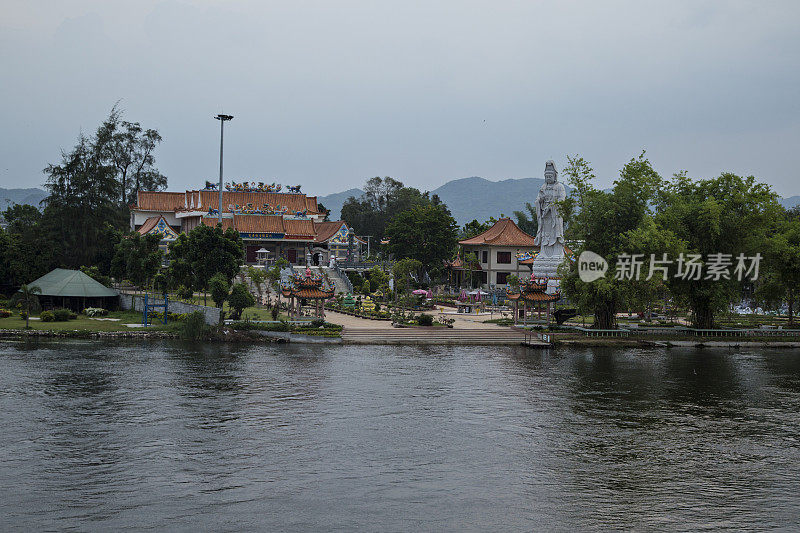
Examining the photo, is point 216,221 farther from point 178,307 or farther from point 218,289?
point 218,289

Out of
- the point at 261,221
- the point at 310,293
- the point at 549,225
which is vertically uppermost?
the point at 261,221

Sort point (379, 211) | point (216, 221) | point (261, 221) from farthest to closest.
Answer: point (379, 211) → point (261, 221) → point (216, 221)

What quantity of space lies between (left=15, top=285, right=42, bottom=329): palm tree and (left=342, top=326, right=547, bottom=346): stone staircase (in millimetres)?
19796

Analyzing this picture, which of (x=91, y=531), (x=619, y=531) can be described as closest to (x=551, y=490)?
(x=619, y=531)

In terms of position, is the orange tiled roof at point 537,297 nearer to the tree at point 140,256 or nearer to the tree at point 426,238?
the tree at point 140,256

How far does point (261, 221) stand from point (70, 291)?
31.8m

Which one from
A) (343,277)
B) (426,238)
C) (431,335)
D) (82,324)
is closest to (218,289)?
(82,324)

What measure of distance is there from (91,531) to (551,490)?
11074 mm

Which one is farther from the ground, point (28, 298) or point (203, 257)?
point (203, 257)

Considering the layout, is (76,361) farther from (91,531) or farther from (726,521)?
(726,521)

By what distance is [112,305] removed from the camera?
53.6m

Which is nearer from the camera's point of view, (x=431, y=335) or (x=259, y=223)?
(x=431, y=335)

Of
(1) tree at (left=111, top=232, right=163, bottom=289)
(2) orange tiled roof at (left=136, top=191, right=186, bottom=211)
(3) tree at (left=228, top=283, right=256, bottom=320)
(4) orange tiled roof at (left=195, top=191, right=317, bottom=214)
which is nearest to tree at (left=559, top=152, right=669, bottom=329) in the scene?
(3) tree at (left=228, top=283, right=256, bottom=320)

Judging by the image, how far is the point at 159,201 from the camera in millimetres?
90188
